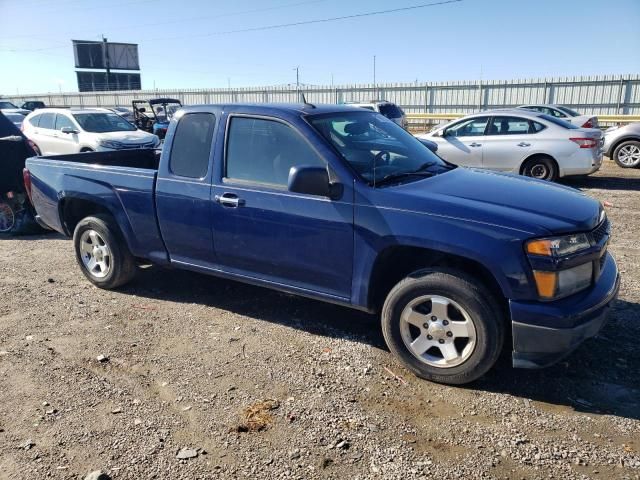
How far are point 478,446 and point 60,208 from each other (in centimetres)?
482

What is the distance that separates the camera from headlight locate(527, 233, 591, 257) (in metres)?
3.25

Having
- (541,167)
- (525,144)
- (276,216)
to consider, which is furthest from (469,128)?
(276,216)

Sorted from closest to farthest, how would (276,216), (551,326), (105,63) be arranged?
(551,326)
(276,216)
(105,63)

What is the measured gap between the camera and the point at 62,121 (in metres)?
14.5

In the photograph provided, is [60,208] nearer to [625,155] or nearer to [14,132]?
[14,132]

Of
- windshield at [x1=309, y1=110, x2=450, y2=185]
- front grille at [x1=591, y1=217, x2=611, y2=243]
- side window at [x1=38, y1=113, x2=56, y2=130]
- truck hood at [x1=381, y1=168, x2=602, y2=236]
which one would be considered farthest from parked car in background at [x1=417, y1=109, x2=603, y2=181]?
side window at [x1=38, y1=113, x2=56, y2=130]

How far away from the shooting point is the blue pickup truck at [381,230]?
132 inches

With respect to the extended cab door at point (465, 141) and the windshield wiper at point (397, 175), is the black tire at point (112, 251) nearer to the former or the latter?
the windshield wiper at point (397, 175)

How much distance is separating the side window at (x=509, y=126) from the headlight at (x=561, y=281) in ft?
28.3

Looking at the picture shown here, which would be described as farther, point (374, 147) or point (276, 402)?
point (374, 147)

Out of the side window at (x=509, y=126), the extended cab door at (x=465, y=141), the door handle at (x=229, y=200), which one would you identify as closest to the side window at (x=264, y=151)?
the door handle at (x=229, y=200)

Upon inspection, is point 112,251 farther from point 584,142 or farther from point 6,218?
point 584,142

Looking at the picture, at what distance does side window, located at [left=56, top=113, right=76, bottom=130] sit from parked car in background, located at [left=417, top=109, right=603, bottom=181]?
9.71m

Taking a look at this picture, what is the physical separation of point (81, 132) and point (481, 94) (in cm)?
2008
